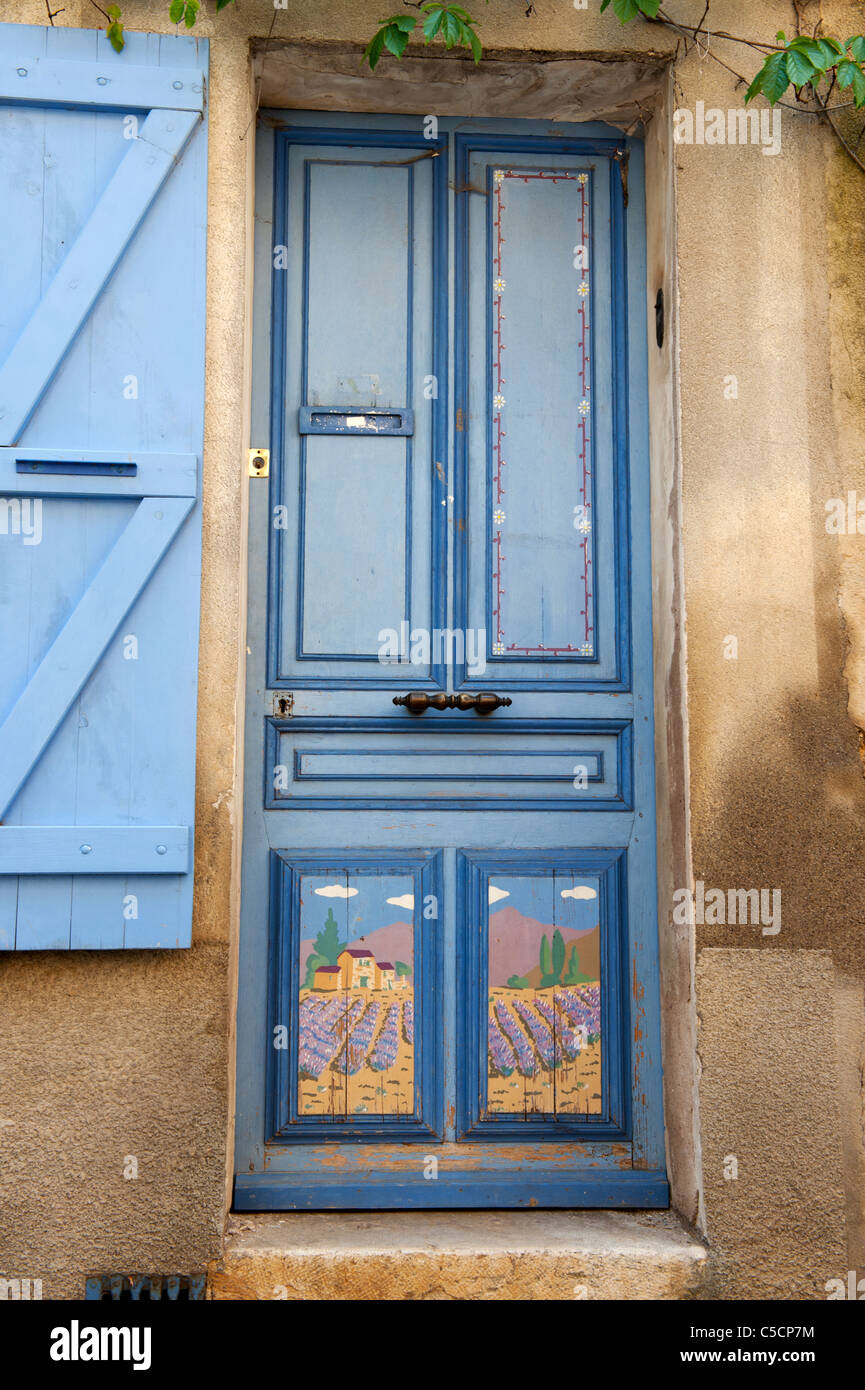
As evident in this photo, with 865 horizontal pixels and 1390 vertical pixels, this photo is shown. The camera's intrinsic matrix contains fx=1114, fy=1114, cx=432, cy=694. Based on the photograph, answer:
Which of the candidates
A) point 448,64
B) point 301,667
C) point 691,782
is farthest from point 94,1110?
point 448,64

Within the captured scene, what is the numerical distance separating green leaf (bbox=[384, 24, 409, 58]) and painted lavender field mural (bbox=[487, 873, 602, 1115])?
216 centimetres

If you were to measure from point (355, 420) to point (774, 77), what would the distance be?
138cm

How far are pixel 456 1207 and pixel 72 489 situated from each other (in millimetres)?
2090

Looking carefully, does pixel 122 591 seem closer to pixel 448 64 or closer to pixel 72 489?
pixel 72 489

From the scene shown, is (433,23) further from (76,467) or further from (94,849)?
(94,849)

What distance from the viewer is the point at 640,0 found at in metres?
2.90

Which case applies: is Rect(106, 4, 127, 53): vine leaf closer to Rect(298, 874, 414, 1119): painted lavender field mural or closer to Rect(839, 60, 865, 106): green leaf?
Rect(839, 60, 865, 106): green leaf

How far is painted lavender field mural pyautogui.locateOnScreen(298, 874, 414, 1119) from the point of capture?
2.96 meters

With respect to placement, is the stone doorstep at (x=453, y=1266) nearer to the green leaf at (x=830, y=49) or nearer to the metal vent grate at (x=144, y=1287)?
the metal vent grate at (x=144, y=1287)

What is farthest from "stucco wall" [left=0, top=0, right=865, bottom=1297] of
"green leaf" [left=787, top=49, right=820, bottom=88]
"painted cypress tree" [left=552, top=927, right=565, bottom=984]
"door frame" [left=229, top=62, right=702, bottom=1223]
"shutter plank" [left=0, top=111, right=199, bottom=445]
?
"painted cypress tree" [left=552, top=927, right=565, bottom=984]

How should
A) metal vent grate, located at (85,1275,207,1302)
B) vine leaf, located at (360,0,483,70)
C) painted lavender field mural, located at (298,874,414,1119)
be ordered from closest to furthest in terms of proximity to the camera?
1. metal vent grate, located at (85,1275,207,1302)
2. vine leaf, located at (360,0,483,70)
3. painted lavender field mural, located at (298,874,414,1119)

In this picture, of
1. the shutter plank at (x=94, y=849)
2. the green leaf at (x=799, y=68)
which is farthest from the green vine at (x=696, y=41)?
the shutter plank at (x=94, y=849)

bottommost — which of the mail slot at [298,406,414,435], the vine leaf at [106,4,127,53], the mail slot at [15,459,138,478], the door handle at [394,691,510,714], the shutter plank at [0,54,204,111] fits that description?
the door handle at [394,691,510,714]

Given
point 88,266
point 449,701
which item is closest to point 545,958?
point 449,701
